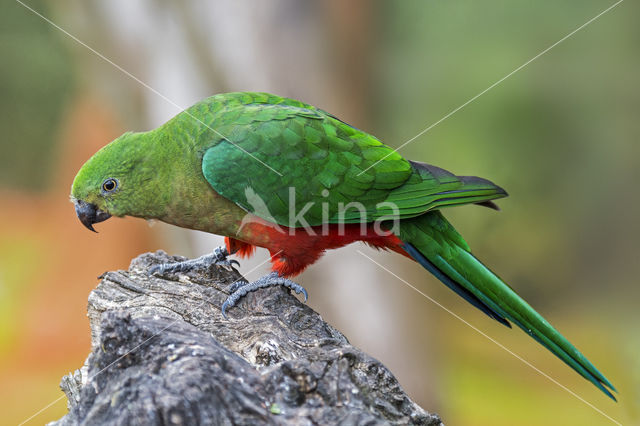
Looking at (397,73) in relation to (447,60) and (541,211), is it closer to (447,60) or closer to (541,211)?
(447,60)

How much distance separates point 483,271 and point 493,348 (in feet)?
20.6

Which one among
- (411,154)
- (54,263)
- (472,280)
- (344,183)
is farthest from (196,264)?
(54,263)

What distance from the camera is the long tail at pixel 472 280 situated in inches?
134

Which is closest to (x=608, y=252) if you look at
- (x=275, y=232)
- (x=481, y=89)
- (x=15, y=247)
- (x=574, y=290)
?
(x=574, y=290)

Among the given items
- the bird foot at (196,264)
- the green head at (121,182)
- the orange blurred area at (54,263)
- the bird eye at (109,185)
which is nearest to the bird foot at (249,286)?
the bird foot at (196,264)

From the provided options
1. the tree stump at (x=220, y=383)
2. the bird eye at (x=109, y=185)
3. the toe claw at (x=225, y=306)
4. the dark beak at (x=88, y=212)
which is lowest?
the tree stump at (x=220, y=383)

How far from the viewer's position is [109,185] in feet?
11.5

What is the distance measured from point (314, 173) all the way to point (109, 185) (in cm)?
128

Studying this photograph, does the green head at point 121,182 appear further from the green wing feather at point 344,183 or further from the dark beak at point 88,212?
the green wing feather at point 344,183

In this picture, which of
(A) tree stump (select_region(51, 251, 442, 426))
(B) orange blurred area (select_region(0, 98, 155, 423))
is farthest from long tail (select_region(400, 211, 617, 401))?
(B) orange blurred area (select_region(0, 98, 155, 423))

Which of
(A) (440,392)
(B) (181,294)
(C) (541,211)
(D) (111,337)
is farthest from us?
(C) (541,211)

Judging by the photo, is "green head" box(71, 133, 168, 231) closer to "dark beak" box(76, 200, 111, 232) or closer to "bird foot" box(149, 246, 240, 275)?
"dark beak" box(76, 200, 111, 232)

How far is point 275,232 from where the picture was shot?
3580 millimetres

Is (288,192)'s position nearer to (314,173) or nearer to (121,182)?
(314,173)
